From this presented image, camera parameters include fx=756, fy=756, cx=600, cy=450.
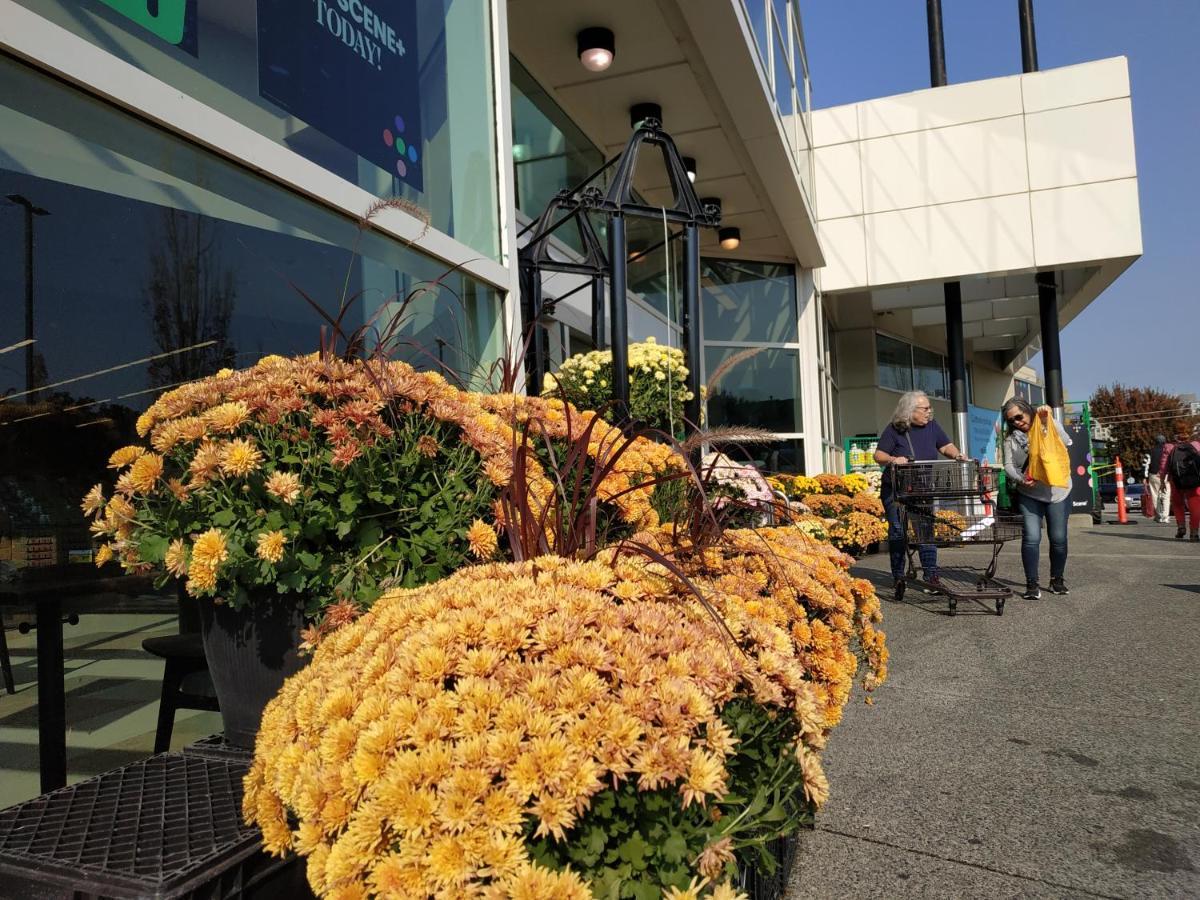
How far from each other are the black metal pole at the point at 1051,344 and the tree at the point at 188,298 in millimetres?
14212

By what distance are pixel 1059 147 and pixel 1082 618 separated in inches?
374

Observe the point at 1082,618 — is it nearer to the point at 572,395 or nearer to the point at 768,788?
the point at 572,395

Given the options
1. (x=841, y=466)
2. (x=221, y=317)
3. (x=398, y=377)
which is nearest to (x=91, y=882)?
(x=398, y=377)

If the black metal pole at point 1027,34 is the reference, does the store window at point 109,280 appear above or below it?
below

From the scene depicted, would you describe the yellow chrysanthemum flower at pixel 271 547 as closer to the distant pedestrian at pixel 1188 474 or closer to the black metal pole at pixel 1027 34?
the distant pedestrian at pixel 1188 474

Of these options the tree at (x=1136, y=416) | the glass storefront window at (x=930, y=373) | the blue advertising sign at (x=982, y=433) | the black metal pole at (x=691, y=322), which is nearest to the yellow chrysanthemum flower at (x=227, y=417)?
the black metal pole at (x=691, y=322)

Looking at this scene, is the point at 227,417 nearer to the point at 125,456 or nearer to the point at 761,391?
the point at 125,456

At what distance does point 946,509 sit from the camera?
623 cm

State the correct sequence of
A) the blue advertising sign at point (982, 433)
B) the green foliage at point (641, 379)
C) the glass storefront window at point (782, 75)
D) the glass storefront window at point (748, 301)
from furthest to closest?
1. the blue advertising sign at point (982, 433)
2. the glass storefront window at point (748, 301)
3. the glass storefront window at point (782, 75)
4. the green foliage at point (641, 379)

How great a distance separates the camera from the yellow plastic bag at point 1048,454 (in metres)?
6.07

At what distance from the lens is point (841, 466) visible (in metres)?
15.7

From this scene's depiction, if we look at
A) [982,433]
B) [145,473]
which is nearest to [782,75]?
[145,473]

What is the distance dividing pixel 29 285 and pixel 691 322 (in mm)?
3605

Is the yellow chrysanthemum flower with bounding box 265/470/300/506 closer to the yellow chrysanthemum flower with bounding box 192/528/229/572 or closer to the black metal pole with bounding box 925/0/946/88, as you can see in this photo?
the yellow chrysanthemum flower with bounding box 192/528/229/572
